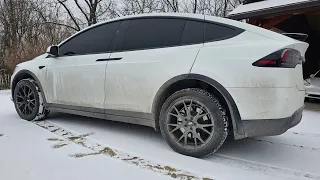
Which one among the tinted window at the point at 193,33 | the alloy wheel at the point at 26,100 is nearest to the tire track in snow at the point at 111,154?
the alloy wheel at the point at 26,100

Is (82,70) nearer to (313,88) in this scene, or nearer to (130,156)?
(130,156)

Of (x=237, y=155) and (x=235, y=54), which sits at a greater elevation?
(x=235, y=54)

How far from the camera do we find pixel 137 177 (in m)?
2.39

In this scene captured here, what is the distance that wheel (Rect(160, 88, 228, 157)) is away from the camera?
273 cm

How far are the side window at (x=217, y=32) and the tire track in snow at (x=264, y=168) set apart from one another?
1251 mm

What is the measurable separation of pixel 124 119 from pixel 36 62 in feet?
6.19

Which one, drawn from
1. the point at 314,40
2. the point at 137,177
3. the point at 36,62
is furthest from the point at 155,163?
the point at 314,40

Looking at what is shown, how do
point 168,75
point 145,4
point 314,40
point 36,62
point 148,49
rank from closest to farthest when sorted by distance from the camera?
point 168,75 < point 148,49 < point 36,62 < point 314,40 < point 145,4

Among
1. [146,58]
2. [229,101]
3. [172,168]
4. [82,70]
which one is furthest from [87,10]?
[172,168]

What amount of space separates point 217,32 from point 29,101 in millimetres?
3017

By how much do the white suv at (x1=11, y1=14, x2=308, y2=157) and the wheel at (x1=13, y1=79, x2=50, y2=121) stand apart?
413 millimetres

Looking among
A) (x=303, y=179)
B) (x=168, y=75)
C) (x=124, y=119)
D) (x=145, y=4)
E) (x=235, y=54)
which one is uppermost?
(x=145, y=4)

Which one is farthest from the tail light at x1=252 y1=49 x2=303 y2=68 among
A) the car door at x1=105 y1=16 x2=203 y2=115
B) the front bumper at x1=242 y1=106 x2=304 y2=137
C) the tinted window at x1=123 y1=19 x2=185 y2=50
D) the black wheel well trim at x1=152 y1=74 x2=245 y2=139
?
the tinted window at x1=123 y1=19 x2=185 y2=50

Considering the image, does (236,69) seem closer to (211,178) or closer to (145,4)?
(211,178)
